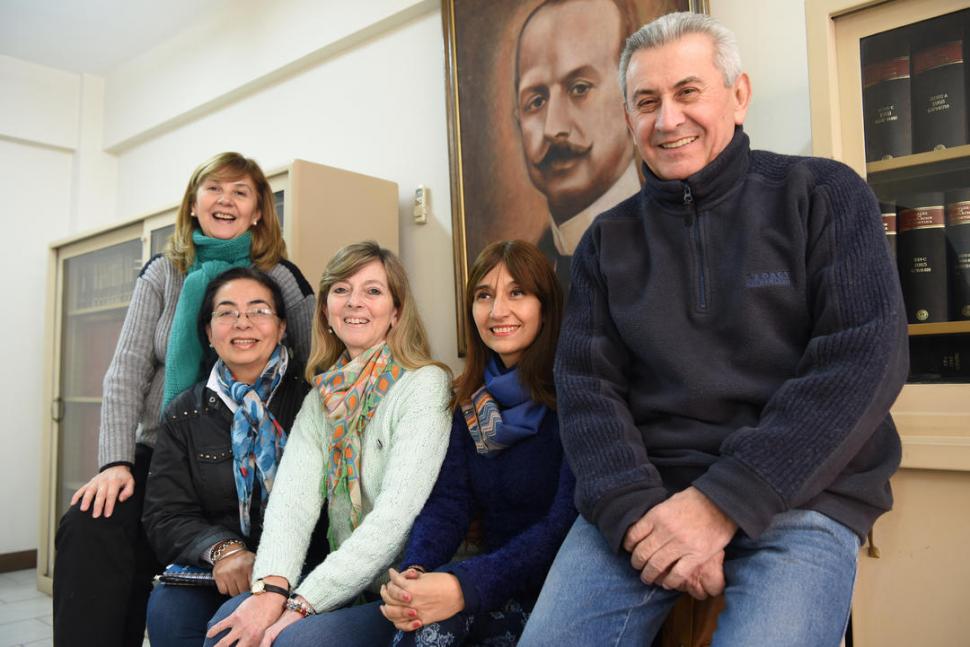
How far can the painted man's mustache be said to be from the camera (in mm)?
2137

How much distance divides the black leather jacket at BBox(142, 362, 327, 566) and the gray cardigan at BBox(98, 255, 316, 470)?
0.18 metres

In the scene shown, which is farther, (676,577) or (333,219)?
(333,219)

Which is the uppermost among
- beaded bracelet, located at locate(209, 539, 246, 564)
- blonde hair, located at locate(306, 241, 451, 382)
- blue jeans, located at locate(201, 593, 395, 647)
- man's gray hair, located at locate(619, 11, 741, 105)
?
man's gray hair, located at locate(619, 11, 741, 105)

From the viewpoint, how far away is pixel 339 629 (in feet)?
4.29

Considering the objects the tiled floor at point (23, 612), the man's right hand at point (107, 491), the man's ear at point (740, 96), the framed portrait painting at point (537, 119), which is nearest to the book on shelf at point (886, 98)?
the man's ear at point (740, 96)

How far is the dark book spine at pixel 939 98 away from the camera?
52.6 inches

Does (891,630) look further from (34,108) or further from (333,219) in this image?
(34,108)

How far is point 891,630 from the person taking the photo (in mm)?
1289

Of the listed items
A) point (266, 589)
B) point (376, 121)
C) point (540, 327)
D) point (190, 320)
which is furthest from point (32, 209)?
point (540, 327)

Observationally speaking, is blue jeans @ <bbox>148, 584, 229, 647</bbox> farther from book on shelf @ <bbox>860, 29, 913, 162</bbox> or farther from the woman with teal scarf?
book on shelf @ <bbox>860, 29, 913, 162</bbox>

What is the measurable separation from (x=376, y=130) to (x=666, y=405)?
6.84ft

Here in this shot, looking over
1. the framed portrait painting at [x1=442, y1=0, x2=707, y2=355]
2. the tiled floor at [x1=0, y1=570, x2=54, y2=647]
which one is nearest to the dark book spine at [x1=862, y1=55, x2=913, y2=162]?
the framed portrait painting at [x1=442, y1=0, x2=707, y2=355]

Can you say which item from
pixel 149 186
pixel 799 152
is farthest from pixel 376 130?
pixel 149 186

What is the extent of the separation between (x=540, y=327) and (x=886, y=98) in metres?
0.86
